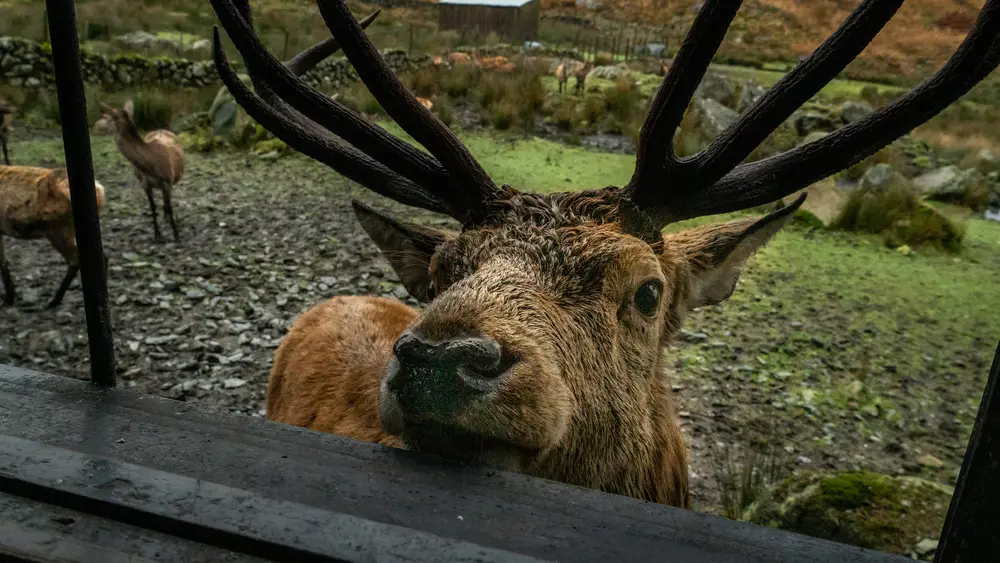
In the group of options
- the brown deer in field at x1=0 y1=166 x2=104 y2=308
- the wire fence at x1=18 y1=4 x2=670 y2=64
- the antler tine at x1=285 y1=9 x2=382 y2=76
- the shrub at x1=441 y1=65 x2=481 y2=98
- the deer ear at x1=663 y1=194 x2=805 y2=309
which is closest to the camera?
the deer ear at x1=663 y1=194 x2=805 y2=309

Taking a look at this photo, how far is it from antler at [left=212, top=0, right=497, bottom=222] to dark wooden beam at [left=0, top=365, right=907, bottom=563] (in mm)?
1079

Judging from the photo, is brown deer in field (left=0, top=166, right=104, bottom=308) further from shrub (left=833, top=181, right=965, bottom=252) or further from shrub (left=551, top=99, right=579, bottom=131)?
shrub (left=833, top=181, right=965, bottom=252)

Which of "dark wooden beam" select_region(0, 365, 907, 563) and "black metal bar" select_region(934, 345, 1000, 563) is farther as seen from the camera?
"dark wooden beam" select_region(0, 365, 907, 563)

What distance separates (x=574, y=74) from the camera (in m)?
16.4

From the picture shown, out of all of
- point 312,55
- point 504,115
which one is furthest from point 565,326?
point 504,115

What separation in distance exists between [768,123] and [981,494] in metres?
1.20

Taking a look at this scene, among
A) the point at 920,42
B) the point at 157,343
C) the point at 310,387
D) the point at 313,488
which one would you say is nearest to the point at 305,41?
the point at 157,343

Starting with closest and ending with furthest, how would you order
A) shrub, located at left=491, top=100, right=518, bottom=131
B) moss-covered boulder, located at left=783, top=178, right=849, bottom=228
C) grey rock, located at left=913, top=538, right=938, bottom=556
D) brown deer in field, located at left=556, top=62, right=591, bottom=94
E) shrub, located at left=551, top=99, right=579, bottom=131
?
grey rock, located at left=913, top=538, right=938, bottom=556 < moss-covered boulder, located at left=783, top=178, right=849, bottom=228 < shrub, located at left=491, top=100, right=518, bottom=131 < shrub, located at left=551, top=99, right=579, bottom=131 < brown deer in field, located at left=556, top=62, right=591, bottom=94

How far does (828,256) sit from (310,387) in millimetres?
6396

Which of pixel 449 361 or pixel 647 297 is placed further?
pixel 647 297

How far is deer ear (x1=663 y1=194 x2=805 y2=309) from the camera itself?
247cm

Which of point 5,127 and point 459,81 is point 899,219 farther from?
point 5,127

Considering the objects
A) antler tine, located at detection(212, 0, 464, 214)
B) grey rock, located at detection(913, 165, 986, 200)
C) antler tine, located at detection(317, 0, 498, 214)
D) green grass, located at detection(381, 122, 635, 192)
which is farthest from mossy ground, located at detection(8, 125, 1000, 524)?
antler tine, located at detection(212, 0, 464, 214)

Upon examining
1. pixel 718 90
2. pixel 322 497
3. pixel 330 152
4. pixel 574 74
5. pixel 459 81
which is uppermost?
pixel 574 74
